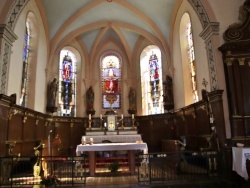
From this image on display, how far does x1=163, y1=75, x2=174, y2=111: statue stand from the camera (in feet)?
46.1

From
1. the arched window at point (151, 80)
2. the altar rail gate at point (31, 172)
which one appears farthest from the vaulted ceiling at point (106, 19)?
the altar rail gate at point (31, 172)

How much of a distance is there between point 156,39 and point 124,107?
5115 millimetres

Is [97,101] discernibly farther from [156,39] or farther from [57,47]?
[156,39]

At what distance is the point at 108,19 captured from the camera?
618 inches

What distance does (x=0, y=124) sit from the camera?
26.2ft

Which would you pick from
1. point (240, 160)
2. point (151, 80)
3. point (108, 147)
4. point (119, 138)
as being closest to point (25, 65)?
point (119, 138)

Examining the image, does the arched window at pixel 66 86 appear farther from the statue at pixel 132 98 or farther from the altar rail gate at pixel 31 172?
the altar rail gate at pixel 31 172

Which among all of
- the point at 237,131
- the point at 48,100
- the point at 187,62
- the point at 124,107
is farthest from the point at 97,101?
the point at 237,131

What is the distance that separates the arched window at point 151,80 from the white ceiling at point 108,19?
1.44m

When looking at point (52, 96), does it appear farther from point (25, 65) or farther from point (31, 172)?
point (31, 172)

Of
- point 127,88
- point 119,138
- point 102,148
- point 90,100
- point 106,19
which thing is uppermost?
point 106,19

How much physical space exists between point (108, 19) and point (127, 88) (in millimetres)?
4896

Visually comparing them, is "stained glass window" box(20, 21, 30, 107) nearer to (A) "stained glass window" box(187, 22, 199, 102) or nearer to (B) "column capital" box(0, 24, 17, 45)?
(B) "column capital" box(0, 24, 17, 45)

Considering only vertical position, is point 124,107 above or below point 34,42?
below
